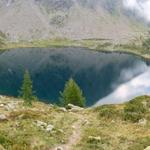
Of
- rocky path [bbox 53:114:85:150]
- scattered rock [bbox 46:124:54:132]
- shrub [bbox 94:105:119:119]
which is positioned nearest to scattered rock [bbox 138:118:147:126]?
shrub [bbox 94:105:119:119]

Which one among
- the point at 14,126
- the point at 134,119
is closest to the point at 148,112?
the point at 134,119

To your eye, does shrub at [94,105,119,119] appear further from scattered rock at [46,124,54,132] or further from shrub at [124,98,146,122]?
scattered rock at [46,124,54,132]

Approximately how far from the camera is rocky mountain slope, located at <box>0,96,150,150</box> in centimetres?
2997

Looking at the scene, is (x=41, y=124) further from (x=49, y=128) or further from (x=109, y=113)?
(x=109, y=113)

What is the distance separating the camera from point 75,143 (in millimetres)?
31109

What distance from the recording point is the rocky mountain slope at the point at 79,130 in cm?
2997

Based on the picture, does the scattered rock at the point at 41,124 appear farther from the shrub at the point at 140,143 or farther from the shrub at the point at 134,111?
the shrub at the point at 134,111

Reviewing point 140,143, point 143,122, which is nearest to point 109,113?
point 143,122

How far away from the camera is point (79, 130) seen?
117ft

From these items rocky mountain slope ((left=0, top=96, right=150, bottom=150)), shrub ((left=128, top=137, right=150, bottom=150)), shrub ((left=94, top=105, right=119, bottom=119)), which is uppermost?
shrub ((left=94, top=105, right=119, bottom=119))

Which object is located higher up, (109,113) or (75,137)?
(109,113)

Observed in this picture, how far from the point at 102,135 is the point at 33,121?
283 inches

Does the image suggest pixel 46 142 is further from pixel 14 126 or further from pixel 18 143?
pixel 14 126

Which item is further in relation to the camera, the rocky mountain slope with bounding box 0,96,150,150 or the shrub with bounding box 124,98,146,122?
the shrub with bounding box 124,98,146,122
